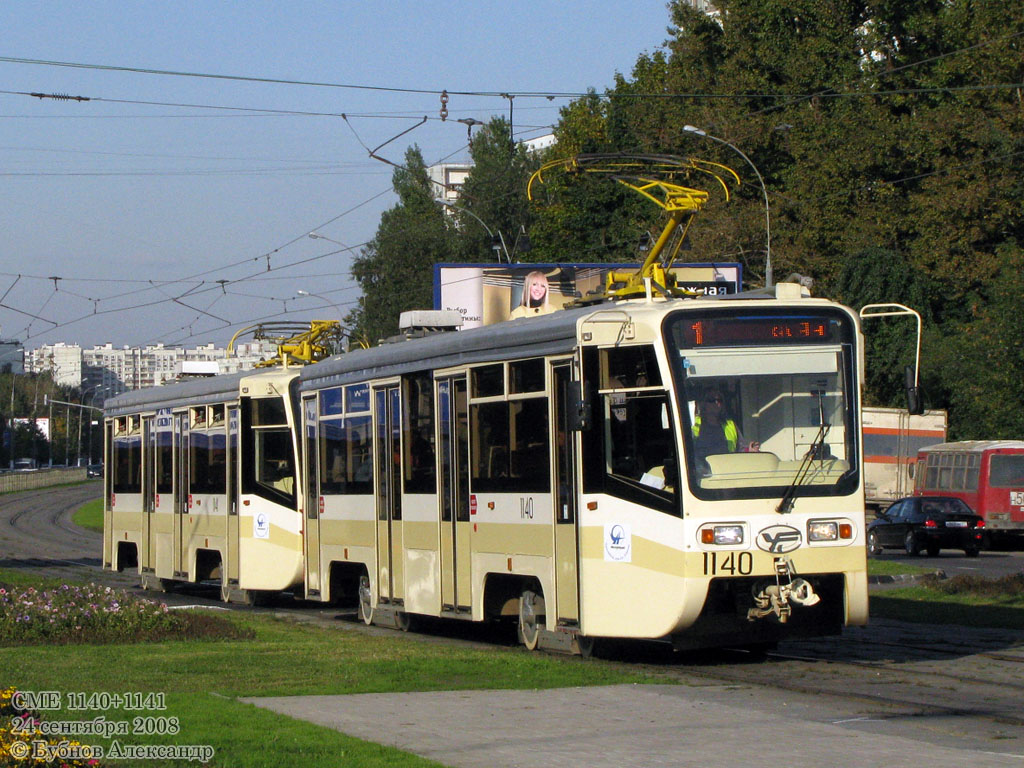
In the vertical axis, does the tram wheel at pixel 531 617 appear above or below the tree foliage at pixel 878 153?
below

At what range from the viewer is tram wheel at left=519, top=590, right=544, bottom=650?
1355 centimetres

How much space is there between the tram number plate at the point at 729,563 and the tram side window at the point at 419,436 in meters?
4.21

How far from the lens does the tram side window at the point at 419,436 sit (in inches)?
599

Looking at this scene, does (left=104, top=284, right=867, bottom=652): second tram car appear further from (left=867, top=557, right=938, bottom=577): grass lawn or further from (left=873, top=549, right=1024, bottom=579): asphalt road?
(left=873, top=549, right=1024, bottom=579): asphalt road

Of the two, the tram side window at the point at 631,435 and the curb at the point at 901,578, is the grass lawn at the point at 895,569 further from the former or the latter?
the tram side window at the point at 631,435

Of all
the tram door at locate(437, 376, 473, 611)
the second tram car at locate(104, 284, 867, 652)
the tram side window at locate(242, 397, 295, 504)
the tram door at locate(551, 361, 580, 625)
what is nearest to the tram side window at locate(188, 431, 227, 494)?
the tram side window at locate(242, 397, 295, 504)

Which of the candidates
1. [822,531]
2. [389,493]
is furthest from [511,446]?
[822,531]

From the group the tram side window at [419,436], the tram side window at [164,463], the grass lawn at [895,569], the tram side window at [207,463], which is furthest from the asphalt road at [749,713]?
the grass lawn at [895,569]

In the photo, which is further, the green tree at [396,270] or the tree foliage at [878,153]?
the green tree at [396,270]

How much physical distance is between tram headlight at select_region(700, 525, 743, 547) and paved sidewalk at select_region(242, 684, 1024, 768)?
1.19 meters

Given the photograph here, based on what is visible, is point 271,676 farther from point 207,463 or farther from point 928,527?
point 928,527

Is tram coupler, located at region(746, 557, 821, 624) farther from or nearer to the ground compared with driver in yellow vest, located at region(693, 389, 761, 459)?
nearer to the ground

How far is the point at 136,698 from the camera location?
10039mm

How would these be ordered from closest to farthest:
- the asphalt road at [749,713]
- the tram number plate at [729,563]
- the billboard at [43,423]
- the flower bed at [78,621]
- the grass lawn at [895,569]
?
the asphalt road at [749,713] → the tram number plate at [729,563] → the flower bed at [78,621] → the grass lawn at [895,569] → the billboard at [43,423]
